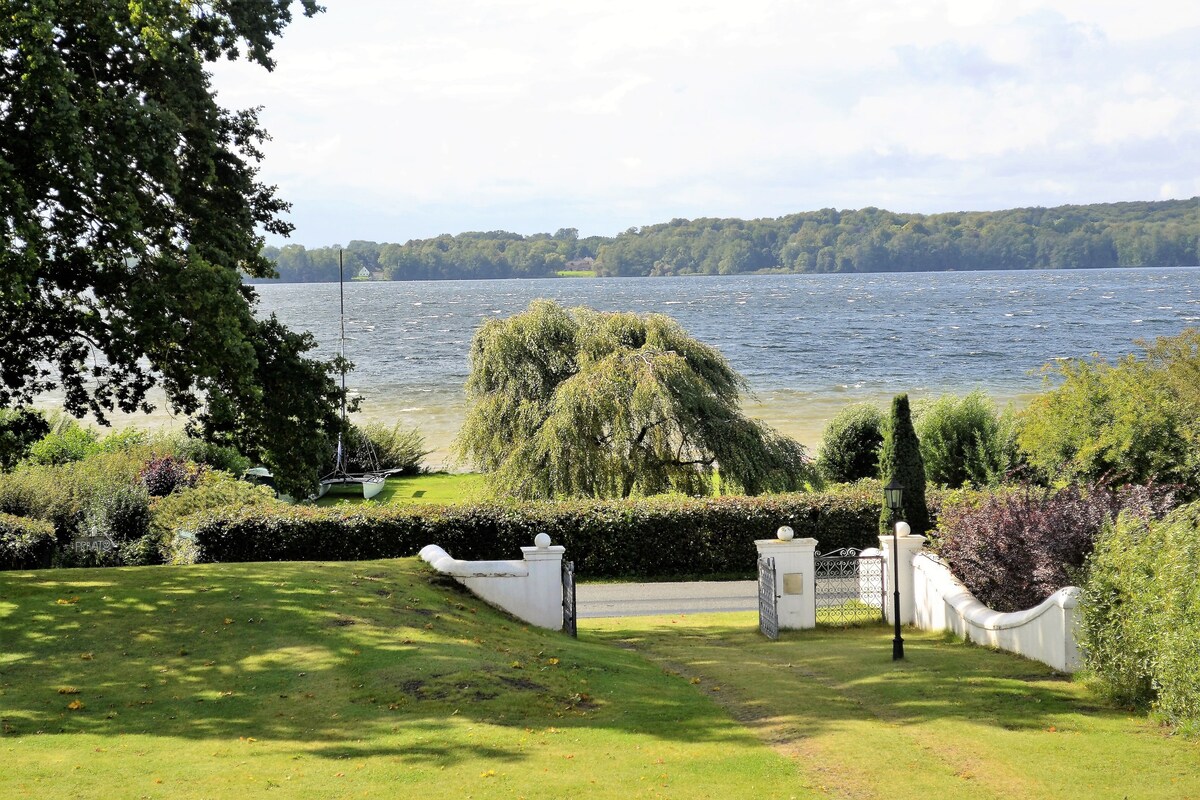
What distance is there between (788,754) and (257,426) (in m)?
11.2

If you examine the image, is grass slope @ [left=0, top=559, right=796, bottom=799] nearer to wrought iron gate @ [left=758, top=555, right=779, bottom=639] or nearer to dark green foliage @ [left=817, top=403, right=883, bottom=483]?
wrought iron gate @ [left=758, top=555, right=779, bottom=639]

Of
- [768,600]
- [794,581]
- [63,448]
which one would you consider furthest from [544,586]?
[63,448]

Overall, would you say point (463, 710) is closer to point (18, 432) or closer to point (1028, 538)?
point (1028, 538)

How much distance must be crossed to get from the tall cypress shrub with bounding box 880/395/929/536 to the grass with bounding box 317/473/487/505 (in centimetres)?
1440

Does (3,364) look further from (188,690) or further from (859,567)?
(859,567)

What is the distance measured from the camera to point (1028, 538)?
15.3 meters

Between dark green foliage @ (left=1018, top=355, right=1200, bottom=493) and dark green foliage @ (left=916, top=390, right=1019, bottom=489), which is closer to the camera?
dark green foliage @ (left=1018, top=355, right=1200, bottom=493)

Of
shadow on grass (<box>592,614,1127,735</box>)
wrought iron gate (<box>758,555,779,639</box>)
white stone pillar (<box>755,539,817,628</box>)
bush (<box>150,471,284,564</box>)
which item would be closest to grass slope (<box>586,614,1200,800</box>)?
shadow on grass (<box>592,614,1127,735</box>)

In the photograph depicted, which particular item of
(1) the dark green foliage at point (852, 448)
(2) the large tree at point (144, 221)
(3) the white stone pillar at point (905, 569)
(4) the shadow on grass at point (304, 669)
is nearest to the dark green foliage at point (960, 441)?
(1) the dark green foliage at point (852, 448)

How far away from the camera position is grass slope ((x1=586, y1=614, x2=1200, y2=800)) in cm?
911

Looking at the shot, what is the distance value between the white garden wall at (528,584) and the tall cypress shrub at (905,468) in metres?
6.87

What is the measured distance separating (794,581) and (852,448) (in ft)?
55.6

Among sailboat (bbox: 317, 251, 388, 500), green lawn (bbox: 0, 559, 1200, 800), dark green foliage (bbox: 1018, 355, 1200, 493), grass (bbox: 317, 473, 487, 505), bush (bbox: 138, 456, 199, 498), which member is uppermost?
dark green foliage (bbox: 1018, 355, 1200, 493)

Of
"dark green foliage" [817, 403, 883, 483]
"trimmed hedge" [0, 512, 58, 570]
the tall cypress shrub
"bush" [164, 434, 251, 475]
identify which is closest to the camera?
the tall cypress shrub
